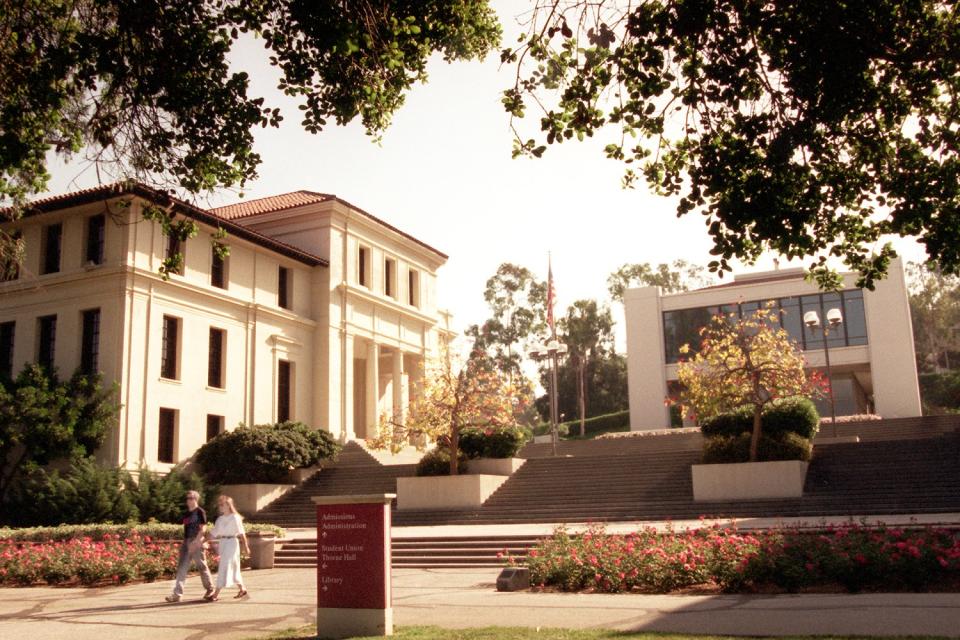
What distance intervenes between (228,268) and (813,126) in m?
27.7

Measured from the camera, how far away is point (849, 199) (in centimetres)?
1166

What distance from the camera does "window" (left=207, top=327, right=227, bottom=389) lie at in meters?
34.2

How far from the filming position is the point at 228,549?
46.6 feet

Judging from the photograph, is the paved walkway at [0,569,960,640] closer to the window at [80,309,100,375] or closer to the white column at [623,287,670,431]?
the window at [80,309,100,375]

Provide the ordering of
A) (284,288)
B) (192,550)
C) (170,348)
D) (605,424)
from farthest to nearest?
(605,424) < (284,288) < (170,348) < (192,550)

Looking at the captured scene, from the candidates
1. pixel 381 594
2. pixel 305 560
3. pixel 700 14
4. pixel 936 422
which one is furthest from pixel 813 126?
pixel 936 422

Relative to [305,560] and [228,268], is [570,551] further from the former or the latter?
[228,268]

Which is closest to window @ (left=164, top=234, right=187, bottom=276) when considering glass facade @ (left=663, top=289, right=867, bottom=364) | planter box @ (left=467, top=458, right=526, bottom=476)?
planter box @ (left=467, top=458, right=526, bottom=476)

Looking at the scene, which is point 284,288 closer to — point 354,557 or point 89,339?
point 89,339

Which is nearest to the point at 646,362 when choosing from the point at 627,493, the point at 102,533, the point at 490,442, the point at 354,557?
the point at 490,442

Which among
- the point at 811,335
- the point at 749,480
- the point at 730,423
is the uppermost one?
the point at 811,335

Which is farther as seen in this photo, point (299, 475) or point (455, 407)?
point (299, 475)

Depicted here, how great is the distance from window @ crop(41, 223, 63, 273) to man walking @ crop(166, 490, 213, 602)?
2156 centimetres

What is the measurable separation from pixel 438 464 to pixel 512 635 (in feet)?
71.6
